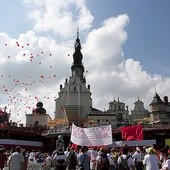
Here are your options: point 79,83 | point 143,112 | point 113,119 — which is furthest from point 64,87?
point 143,112

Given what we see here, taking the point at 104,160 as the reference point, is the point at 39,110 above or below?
above

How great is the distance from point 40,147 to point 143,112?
56497 millimetres

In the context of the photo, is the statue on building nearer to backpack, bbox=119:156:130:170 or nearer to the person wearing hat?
backpack, bbox=119:156:130:170

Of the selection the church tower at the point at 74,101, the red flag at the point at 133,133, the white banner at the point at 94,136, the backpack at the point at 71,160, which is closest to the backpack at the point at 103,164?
the backpack at the point at 71,160

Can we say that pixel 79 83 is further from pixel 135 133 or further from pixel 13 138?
pixel 135 133

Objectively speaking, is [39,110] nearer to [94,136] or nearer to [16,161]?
[94,136]

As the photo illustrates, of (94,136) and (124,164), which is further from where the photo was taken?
(94,136)

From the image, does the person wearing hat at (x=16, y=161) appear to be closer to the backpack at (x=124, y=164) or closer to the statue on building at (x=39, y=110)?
the backpack at (x=124, y=164)

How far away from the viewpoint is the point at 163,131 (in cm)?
5797

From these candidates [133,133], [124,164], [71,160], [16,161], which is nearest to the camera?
[16,161]

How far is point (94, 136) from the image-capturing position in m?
20.3

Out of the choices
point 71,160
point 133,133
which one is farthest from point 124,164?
point 133,133

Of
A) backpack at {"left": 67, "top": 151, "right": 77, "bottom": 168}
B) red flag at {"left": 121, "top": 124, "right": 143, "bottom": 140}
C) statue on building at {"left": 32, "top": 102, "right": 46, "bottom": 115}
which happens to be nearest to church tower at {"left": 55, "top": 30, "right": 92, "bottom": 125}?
statue on building at {"left": 32, "top": 102, "right": 46, "bottom": 115}

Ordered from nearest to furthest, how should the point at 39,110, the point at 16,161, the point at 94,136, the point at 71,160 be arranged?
1. the point at 16,161
2. the point at 71,160
3. the point at 94,136
4. the point at 39,110
